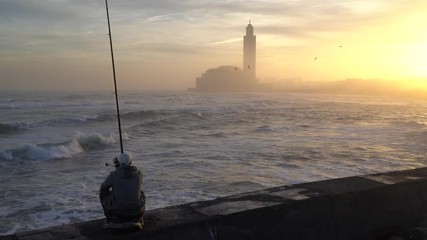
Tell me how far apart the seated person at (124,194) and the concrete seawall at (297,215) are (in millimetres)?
138

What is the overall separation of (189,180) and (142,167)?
2124mm

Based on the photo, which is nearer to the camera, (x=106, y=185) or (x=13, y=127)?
(x=106, y=185)

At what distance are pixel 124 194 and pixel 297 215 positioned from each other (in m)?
1.51

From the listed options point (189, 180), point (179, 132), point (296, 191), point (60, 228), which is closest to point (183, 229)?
point (60, 228)

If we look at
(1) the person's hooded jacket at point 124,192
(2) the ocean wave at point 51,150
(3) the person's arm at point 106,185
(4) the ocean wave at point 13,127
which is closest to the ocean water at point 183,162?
(2) the ocean wave at point 51,150

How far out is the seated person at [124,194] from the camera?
3.05m

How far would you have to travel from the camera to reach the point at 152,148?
14.9m

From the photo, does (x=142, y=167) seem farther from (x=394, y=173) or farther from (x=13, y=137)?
(x=13, y=137)

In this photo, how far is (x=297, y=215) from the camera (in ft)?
12.2

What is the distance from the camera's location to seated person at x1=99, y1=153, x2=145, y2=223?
120 inches

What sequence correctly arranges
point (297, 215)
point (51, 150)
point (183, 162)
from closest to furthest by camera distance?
point (297, 215)
point (183, 162)
point (51, 150)

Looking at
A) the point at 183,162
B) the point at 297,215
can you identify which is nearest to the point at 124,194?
the point at 297,215

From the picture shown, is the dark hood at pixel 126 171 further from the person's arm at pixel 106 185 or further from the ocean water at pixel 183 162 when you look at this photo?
the ocean water at pixel 183 162

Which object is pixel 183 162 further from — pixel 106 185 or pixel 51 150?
pixel 106 185
